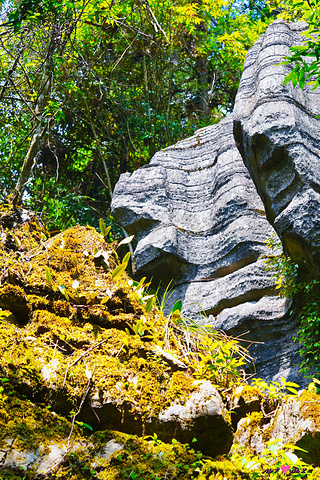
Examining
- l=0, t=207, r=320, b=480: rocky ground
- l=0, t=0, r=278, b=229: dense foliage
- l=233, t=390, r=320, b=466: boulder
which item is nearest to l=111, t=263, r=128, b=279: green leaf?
l=0, t=207, r=320, b=480: rocky ground

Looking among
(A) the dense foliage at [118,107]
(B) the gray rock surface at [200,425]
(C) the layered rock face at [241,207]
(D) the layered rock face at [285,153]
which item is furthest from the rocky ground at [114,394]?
(A) the dense foliage at [118,107]

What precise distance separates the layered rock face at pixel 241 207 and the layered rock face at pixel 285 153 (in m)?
0.01

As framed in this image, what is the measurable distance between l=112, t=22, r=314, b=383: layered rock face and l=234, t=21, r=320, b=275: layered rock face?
11 millimetres

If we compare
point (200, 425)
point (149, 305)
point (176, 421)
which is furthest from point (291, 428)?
point (149, 305)

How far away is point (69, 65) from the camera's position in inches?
378

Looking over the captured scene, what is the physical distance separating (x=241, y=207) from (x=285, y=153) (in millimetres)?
1573

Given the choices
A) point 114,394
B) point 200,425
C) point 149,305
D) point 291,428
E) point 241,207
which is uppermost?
point 241,207

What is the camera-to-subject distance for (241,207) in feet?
19.3

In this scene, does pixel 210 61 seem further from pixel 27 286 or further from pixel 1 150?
pixel 27 286

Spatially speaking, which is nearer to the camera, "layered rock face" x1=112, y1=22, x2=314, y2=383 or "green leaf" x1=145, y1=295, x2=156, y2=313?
"green leaf" x1=145, y1=295, x2=156, y2=313

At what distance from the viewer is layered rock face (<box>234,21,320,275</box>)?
4152 millimetres

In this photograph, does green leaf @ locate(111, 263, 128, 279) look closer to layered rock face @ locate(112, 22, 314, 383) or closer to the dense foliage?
layered rock face @ locate(112, 22, 314, 383)

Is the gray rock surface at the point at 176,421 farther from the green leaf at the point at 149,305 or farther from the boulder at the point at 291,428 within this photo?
the green leaf at the point at 149,305

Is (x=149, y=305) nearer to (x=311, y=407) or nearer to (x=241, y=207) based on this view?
(x=311, y=407)
